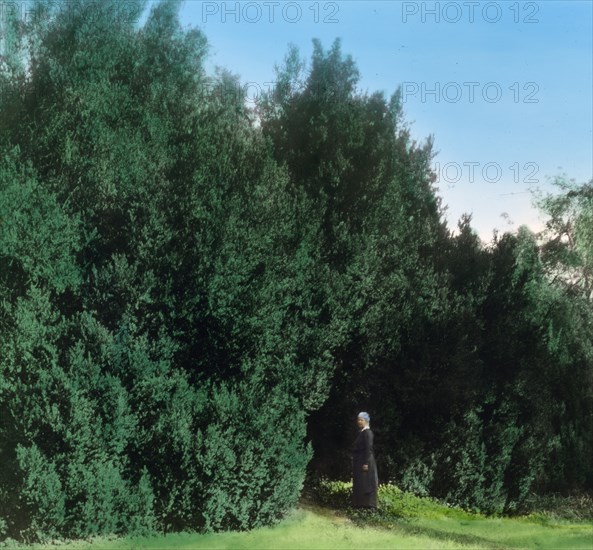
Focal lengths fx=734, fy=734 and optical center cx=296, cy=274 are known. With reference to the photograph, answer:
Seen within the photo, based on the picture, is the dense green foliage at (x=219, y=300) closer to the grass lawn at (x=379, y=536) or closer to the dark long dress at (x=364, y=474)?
the grass lawn at (x=379, y=536)

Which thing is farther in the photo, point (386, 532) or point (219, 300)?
point (386, 532)

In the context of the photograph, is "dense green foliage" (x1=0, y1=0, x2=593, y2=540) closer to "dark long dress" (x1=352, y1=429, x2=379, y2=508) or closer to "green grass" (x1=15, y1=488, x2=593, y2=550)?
"green grass" (x1=15, y1=488, x2=593, y2=550)

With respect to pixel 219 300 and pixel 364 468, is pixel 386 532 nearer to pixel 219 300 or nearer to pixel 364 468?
pixel 364 468

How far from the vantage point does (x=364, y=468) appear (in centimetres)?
1923

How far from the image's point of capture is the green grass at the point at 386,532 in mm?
15352

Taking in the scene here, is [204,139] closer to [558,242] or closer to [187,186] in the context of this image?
[187,186]

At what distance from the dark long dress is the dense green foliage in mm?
1609

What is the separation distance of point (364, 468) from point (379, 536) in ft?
8.39

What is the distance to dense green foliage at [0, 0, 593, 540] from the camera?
16.4 meters

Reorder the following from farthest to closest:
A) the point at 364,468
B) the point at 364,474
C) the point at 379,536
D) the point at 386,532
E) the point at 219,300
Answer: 1. the point at 364,474
2. the point at 364,468
3. the point at 386,532
4. the point at 219,300
5. the point at 379,536

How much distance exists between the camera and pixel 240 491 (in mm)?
16844

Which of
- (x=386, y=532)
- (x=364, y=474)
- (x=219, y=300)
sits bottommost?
(x=386, y=532)

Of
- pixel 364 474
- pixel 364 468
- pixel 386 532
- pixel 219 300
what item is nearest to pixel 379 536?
pixel 386 532

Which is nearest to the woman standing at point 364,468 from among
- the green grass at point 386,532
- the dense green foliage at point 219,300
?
the green grass at point 386,532
